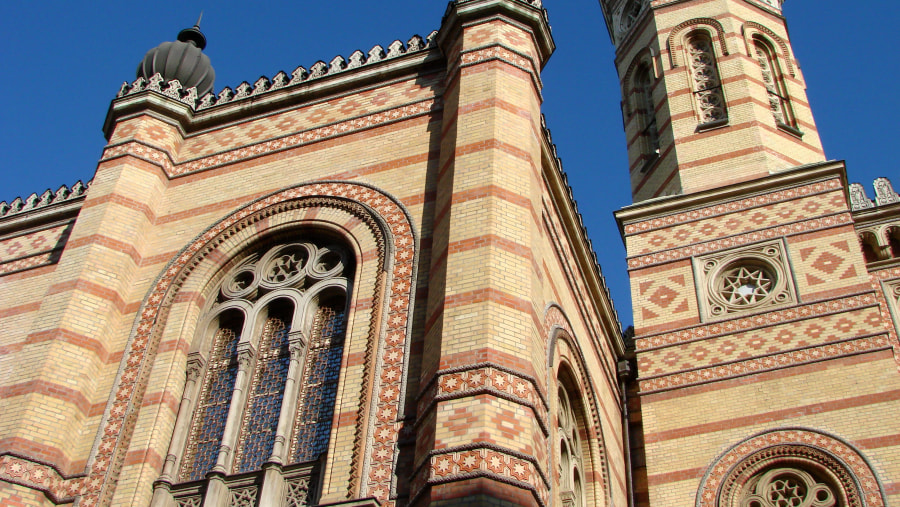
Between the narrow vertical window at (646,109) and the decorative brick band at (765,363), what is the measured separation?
4.53m

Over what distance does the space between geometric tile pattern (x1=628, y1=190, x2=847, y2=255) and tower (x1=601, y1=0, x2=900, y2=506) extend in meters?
0.02

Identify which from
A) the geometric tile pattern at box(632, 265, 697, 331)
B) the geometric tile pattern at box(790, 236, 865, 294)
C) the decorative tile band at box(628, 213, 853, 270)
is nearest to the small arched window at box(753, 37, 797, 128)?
the decorative tile band at box(628, 213, 853, 270)

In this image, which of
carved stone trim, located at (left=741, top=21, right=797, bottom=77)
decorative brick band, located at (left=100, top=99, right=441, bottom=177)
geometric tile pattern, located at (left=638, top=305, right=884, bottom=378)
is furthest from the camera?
carved stone trim, located at (left=741, top=21, right=797, bottom=77)

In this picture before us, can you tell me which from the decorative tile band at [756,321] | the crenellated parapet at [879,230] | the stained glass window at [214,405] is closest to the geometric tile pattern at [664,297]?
the decorative tile band at [756,321]

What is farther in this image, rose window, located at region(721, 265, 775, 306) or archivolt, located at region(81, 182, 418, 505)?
rose window, located at region(721, 265, 775, 306)

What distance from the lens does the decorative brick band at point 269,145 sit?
11.1 meters

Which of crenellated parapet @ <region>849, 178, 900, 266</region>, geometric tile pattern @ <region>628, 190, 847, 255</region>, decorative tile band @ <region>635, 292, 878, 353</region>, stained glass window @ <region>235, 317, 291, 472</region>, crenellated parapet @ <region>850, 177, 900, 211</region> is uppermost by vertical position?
crenellated parapet @ <region>850, 177, 900, 211</region>

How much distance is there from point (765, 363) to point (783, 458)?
4.09 ft

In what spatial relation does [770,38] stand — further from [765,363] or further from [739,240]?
A: [765,363]

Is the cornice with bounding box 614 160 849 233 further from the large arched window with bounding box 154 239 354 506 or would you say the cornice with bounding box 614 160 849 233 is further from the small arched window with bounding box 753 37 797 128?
the large arched window with bounding box 154 239 354 506

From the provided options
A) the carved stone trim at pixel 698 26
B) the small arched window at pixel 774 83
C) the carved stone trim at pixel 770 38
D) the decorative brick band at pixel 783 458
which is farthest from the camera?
the carved stone trim at pixel 770 38

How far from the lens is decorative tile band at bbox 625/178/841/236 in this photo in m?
12.6

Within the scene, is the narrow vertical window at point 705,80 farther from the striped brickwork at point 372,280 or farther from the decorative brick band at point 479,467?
the decorative brick band at point 479,467

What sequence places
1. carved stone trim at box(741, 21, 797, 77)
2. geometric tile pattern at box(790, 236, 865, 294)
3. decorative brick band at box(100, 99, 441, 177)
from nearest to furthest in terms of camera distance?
decorative brick band at box(100, 99, 441, 177) < geometric tile pattern at box(790, 236, 865, 294) < carved stone trim at box(741, 21, 797, 77)
